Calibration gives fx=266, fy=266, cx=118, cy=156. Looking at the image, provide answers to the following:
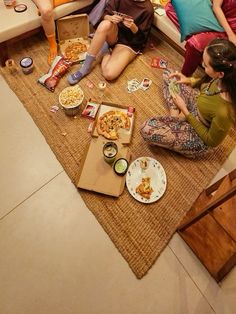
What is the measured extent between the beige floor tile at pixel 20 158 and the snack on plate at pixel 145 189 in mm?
586

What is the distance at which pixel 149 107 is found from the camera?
223 centimetres

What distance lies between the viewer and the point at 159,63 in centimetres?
246

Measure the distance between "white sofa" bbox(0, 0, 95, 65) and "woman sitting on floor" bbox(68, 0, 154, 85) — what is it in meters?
0.35

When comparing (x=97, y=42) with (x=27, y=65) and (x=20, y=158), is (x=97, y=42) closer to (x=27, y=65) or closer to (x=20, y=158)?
(x=27, y=65)

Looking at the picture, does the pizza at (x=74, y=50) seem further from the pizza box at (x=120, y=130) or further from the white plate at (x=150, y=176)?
the white plate at (x=150, y=176)

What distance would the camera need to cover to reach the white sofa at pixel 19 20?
2.15 meters

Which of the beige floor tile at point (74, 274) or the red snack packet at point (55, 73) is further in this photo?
the red snack packet at point (55, 73)

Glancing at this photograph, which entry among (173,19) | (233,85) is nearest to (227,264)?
(233,85)

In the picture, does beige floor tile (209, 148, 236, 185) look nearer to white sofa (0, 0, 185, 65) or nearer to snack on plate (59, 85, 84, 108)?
white sofa (0, 0, 185, 65)

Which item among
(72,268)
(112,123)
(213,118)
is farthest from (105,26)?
(72,268)

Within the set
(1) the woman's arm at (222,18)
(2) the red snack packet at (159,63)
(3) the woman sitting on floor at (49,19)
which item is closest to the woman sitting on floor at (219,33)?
(1) the woman's arm at (222,18)

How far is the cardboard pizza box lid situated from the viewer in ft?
7.65

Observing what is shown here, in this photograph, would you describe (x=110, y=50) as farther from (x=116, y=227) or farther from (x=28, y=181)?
(x=116, y=227)

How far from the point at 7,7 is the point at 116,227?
6.70ft
